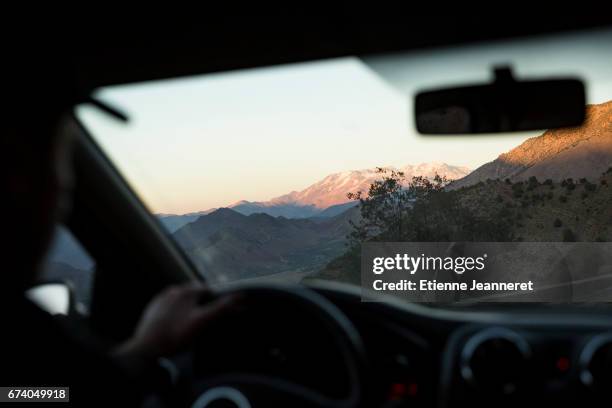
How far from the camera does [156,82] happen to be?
4.23 meters

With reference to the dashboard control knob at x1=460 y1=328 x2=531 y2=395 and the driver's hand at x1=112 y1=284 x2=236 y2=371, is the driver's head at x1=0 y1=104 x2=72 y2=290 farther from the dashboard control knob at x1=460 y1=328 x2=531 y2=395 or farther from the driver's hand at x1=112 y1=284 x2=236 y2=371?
the dashboard control knob at x1=460 y1=328 x2=531 y2=395

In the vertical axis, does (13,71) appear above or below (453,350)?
above

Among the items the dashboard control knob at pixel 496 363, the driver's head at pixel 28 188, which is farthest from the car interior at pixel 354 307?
the driver's head at pixel 28 188

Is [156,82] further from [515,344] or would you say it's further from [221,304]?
[515,344]

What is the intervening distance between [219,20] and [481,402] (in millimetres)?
2302

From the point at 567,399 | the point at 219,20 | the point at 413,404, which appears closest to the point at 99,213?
the point at 219,20

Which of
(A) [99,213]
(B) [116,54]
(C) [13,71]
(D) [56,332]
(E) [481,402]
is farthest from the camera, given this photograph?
(B) [116,54]

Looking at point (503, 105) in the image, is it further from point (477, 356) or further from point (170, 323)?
point (170, 323)

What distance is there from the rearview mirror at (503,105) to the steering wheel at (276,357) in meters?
1.00

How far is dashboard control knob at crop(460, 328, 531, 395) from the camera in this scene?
2.87 metres

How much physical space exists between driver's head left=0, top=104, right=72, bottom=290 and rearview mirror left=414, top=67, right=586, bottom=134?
1903mm

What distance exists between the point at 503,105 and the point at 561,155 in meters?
15.0

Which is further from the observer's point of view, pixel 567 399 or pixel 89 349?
pixel 567 399

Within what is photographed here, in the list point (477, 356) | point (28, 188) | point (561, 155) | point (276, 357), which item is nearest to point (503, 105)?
point (477, 356)
